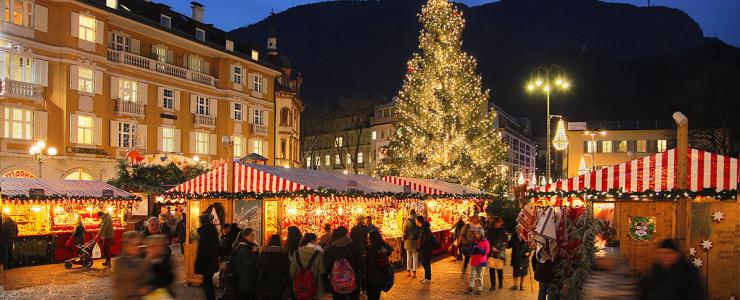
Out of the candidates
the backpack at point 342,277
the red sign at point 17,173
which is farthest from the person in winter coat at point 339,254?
the red sign at point 17,173

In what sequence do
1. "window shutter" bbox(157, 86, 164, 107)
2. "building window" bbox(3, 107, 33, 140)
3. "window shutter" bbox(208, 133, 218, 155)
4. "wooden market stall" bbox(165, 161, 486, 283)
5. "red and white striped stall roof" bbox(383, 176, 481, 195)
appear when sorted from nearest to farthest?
1. "wooden market stall" bbox(165, 161, 486, 283)
2. "red and white striped stall roof" bbox(383, 176, 481, 195)
3. "building window" bbox(3, 107, 33, 140)
4. "window shutter" bbox(157, 86, 164, 107)
5. "window shutter" bbox(208, 133, 218, 155)

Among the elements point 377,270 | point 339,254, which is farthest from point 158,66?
point 339,254

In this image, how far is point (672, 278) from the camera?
6.64 m

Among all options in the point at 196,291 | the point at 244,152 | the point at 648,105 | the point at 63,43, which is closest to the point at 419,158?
the point at 244,152

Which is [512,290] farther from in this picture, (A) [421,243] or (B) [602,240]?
(B) [602,240]

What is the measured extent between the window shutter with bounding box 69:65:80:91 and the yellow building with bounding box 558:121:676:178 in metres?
47.2

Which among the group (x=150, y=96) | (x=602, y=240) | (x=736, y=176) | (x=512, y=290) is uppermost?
(x=150, y=96)

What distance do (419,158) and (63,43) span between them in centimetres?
1879

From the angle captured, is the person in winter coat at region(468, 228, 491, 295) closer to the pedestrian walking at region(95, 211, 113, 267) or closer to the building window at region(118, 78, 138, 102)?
the pedestrian walking at region(95, 211, 113, 267)

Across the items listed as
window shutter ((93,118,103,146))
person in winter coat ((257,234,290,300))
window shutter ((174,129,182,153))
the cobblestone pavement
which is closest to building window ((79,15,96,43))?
window shutter ((93,118,103,146))

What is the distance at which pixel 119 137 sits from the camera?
36.4 meters

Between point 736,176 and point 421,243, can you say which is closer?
point 736,176

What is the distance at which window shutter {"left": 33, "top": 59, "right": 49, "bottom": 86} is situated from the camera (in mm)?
30934

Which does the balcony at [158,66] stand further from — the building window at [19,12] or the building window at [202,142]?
the building window at [19,12]
